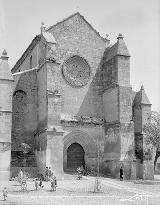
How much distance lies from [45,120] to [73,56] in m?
7.22

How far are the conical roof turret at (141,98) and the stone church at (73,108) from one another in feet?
0.32

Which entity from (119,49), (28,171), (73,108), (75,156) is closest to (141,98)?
(119,49)

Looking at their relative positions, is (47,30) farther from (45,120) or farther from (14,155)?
(14,155)

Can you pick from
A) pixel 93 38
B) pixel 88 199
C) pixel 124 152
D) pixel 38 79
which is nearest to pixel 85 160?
pixel 124 152

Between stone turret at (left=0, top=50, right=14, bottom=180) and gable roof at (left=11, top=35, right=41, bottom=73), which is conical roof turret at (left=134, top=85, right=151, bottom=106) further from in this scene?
stone turret at (left=0, top=50, right=14, bottom=180)

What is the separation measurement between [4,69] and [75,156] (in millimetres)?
9588

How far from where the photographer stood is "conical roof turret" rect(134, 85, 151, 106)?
35.1 m

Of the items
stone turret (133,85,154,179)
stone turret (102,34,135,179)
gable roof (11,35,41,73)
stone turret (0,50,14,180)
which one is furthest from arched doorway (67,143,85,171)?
gable roof (11,35,41,73)

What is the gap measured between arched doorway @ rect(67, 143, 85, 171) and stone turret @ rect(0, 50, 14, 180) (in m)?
5.79

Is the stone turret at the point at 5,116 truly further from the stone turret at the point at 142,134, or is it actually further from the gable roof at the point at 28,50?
the stone turret at the point at 142,134

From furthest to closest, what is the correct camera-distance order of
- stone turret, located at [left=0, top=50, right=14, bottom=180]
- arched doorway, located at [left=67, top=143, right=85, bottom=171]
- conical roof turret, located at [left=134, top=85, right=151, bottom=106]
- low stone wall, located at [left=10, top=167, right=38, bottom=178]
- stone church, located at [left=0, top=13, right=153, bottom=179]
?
conical roof turret, located at [left=134, top=85, right=151, bottom=106]
arched doorway, located at [left=67, top=143, right=85, bottom=171]
stone church, located at [left=0, top=13, right=153, bottom=179]
low stone wall, located at [left=10, top=167, right=38, bottom=178]
stone turret, located at [left=0, top=50, right=14, bottom=180]

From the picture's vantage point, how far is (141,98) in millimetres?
35156

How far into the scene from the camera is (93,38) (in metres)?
35.4

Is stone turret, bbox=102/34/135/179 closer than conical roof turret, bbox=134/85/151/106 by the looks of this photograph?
Yes
